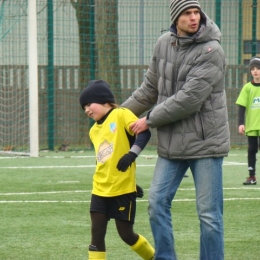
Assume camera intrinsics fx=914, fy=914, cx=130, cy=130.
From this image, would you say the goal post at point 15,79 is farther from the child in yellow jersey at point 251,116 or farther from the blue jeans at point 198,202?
the blue jeans at point 198,202

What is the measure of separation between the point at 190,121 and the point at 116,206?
2.81ft

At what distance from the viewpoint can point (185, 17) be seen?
19.5ft

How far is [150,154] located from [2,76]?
3248mm

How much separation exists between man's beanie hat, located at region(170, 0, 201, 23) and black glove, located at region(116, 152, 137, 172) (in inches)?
36.8

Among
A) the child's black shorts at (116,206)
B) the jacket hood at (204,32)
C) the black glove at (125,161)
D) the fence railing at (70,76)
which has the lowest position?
the child's black shorts at (116,206)

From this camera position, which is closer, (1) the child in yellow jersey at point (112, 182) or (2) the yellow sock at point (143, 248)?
(1) the child in yellow jersey at point (112, 182)

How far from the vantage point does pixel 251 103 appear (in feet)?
39.7

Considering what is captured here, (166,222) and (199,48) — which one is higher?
(199,48)

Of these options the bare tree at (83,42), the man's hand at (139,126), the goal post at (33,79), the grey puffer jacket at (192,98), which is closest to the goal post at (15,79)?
the goal post at (33,79)

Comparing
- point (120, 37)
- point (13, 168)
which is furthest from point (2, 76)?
point (13, 168)

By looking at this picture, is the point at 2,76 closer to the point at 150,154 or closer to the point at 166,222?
the point at 150,154

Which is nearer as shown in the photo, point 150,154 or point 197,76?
point 197,76

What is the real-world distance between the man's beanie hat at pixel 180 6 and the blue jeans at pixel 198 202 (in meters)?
0.96

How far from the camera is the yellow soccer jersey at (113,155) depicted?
20.8ft
